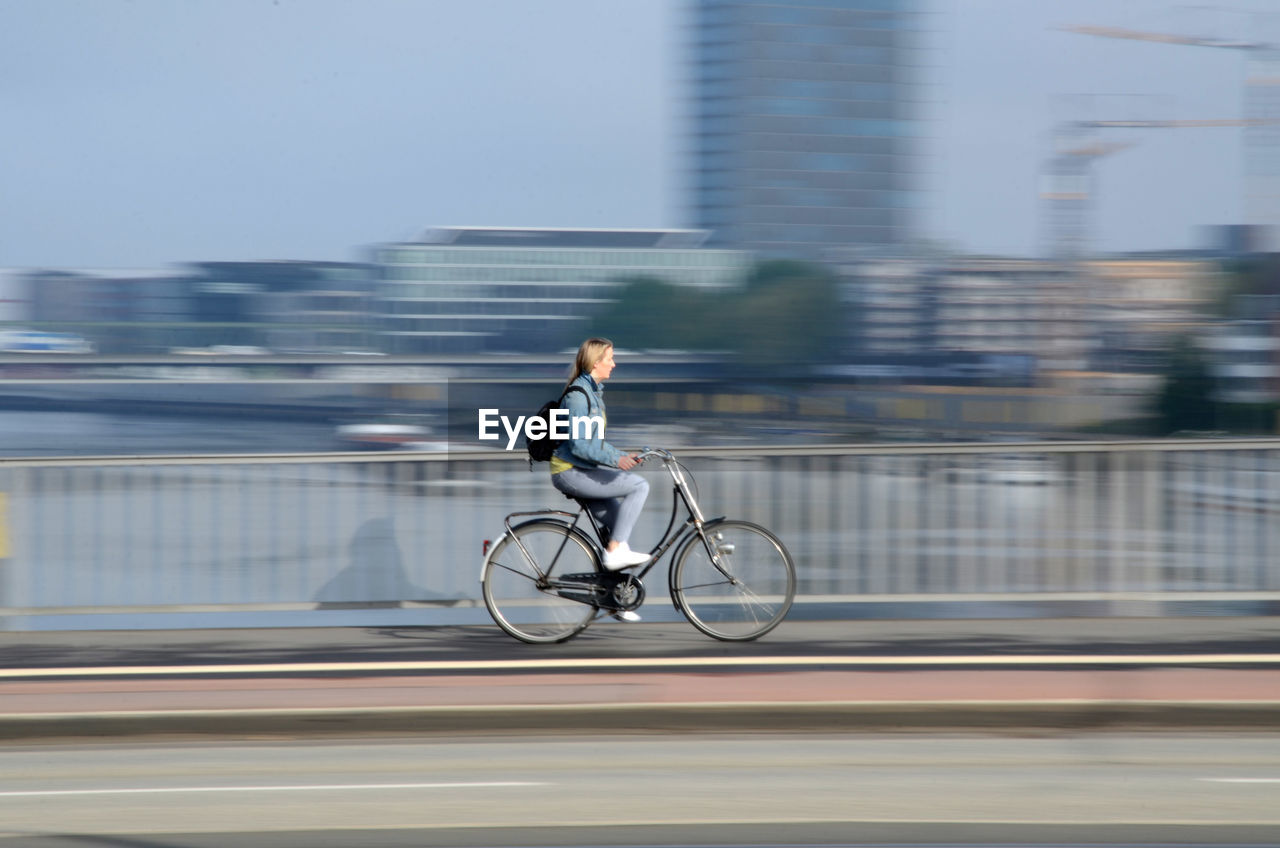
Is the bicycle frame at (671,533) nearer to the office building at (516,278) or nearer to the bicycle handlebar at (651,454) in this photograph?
the bicycle handlebar at (651,454)

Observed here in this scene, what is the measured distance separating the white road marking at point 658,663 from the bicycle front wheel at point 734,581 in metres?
0.46

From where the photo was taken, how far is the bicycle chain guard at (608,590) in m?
6.93

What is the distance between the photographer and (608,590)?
696 centimetres

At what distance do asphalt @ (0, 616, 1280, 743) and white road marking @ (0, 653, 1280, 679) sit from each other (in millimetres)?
15

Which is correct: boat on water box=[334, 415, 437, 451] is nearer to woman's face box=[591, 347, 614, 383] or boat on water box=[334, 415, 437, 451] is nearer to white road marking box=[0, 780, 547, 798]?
woman's face box=[591, 347, 614, 383]

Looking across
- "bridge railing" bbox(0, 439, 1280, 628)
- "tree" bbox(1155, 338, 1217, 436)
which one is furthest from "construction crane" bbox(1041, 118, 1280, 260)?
"bridge railing" bbox(0, 439, 1280, 628)

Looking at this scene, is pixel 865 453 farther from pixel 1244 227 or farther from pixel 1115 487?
pixel 1244 227

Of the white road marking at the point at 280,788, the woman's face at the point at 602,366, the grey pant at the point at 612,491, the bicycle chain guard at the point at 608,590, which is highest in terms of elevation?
the woman's face at the point at 602,366

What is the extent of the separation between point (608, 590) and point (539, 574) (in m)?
0.41

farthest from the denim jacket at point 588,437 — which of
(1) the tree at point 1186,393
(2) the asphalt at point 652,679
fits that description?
(1) the tree at point 1186,393

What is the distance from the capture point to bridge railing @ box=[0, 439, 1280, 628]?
7461 millimetres

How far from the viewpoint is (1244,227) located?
59625 millimetres

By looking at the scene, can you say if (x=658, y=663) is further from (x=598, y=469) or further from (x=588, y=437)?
(x=588, y=437)

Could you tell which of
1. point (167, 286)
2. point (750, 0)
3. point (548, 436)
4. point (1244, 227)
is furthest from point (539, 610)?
point (1244, 227)
